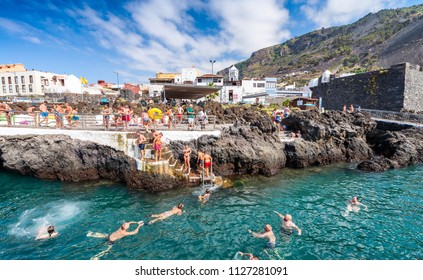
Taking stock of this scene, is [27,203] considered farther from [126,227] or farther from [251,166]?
[251,166]

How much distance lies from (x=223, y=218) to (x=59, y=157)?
10935mm

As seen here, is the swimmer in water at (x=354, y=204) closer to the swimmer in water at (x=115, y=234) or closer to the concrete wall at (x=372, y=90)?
the swimmer in water at (x=115, y=234)

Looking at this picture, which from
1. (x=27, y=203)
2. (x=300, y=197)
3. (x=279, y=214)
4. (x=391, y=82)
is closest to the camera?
(x=279, y=214)

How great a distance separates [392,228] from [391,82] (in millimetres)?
26479

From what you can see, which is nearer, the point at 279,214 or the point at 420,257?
the point at 420,257

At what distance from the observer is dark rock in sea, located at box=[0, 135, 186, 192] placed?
12.8 metres

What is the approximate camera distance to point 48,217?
8.78m

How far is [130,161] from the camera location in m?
12.3

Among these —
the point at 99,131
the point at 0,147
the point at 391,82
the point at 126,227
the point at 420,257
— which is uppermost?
the point at 391,82

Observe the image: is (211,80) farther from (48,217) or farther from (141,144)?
(48,217)

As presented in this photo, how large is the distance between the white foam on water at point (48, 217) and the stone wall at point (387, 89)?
3413 centimetres

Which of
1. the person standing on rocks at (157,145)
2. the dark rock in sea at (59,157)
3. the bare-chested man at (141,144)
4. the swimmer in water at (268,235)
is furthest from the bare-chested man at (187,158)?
the swimmer in water at (268,235)

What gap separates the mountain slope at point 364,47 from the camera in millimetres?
63891

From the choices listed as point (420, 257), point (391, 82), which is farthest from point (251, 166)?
point (391, 82)
